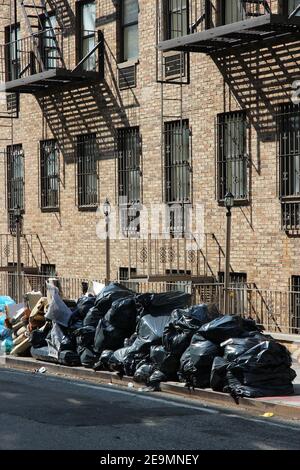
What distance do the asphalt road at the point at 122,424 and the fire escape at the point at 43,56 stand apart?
1033 centimetres

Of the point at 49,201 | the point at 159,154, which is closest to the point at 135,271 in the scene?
the point at 159,154

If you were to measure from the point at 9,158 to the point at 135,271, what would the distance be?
6.76 m

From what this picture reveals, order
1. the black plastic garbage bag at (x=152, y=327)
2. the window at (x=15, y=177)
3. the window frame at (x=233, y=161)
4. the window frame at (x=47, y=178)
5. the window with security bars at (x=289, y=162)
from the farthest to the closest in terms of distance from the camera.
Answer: the window at (x=15, y=177)
the window frame at (x=47, y=178)
the window frame at (x=233, y=161)
the window with security bars at (x=289, y=162)
the black plastic garbage bag at (x=152, y=327)

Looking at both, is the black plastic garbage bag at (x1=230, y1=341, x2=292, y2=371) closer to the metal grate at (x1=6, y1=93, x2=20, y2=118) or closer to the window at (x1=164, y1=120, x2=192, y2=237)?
the window at (x1=164, y1=120, x2=192, y2=237)

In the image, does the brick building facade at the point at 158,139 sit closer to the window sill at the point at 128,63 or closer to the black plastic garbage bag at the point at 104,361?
the window sill at the point at 128,63

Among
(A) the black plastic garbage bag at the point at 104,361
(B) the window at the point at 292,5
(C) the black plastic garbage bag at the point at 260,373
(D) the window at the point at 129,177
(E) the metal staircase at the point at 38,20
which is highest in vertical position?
(E) the metal staircase at the point at 38,20

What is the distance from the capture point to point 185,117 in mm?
20266

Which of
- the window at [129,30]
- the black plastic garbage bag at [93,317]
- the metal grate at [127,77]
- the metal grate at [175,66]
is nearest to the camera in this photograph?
the black plastic garbage bag at [93,317]

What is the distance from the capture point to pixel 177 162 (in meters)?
20.6

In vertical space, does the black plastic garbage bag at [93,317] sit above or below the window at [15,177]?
below

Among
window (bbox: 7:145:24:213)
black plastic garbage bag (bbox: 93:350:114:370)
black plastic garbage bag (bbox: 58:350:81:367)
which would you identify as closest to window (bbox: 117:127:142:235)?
window (bbox: 7:145:24:213)

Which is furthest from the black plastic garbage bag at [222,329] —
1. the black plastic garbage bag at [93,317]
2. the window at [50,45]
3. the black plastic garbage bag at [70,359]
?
the window at [50,45]

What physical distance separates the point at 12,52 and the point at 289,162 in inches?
442

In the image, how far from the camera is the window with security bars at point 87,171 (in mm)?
23375
